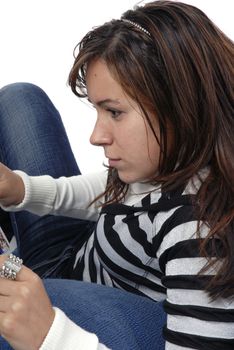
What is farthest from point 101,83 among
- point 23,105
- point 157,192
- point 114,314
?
point 23,105

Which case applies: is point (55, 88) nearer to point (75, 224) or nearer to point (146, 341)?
point (75, 224)

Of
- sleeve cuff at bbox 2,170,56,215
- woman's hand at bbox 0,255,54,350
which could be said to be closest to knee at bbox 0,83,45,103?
sleeve cuff at bbox 2,170,56,215

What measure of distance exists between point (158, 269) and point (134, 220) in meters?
0.07

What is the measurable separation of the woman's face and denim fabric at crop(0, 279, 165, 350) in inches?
6.5

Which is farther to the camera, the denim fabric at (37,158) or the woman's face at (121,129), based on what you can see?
the denim fabric at (37,158)

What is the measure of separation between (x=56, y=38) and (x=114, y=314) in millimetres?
1451

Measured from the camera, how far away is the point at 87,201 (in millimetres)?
1213

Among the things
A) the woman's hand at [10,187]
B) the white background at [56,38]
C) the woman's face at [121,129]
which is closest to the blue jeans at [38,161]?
the woman's hand at [10,187]

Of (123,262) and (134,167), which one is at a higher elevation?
(134,167)

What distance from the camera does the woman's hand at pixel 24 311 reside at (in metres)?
0.75

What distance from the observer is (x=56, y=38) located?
7.17ft

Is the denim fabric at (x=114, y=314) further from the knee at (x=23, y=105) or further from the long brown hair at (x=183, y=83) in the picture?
the knee at (x=23, y=105)

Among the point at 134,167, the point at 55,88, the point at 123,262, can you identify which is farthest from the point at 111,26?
the point at 55,88

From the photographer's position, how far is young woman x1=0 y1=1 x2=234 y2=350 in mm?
778
